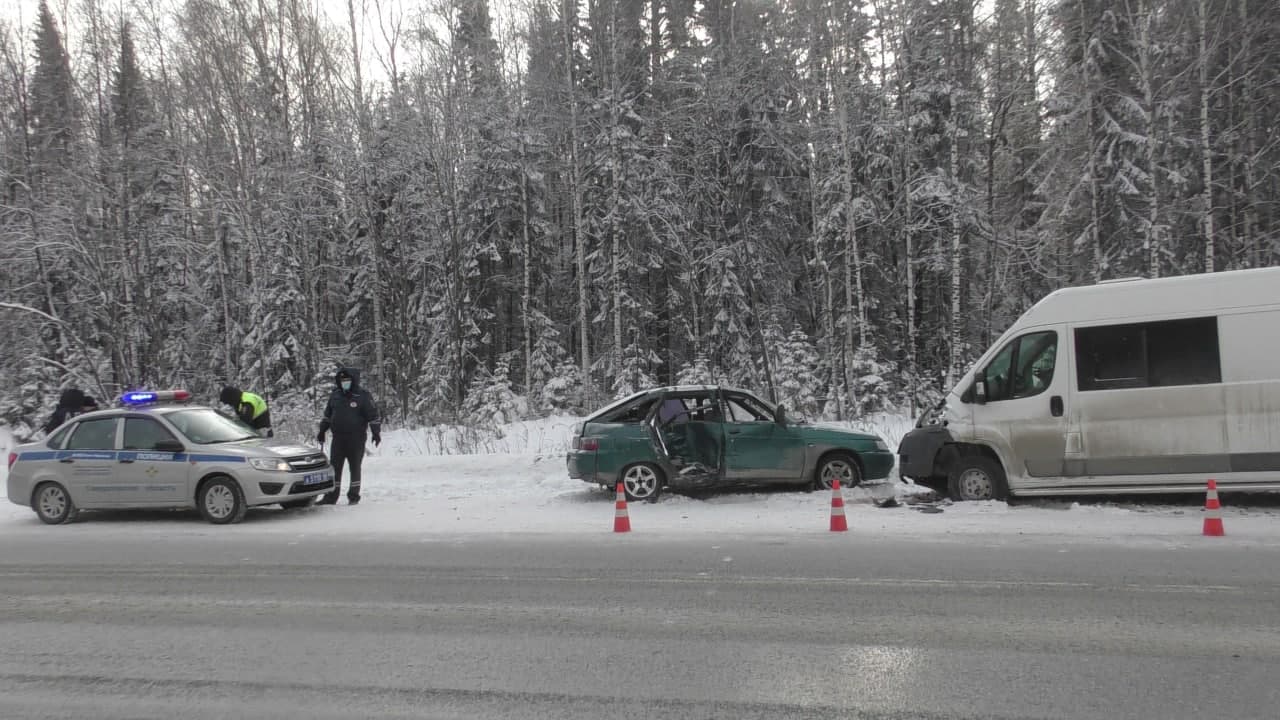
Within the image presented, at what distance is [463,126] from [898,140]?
47.9ft

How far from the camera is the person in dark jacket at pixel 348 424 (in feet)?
38.8

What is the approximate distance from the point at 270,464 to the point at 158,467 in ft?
5.23

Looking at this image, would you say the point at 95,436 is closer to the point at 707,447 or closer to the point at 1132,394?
the point at 707,447

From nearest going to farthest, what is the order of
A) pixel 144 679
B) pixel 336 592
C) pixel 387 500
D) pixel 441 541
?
pixel 144 679 → pixel 336 592 → pixel 441 541 → pixel 387 500

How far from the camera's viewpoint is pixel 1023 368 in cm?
998

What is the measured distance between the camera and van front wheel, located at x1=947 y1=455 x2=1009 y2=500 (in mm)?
10133

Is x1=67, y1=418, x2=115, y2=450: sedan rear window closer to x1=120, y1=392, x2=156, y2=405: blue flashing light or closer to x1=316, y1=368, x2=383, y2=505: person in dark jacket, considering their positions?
x1=120, y1=392, x2=156, y2=405: blue flashing light

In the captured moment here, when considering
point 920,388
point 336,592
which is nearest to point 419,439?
point 336,592

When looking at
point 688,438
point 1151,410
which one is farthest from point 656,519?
point 1151,410

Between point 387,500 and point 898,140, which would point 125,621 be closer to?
point 387,500

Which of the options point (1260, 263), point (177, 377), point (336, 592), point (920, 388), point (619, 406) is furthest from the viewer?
point (177, 377)

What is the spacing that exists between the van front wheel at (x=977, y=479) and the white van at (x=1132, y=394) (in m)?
0.01

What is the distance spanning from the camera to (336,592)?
6.79 metres

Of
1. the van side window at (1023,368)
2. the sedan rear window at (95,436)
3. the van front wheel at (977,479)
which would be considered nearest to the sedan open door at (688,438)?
the van front wheel at (977,479)
